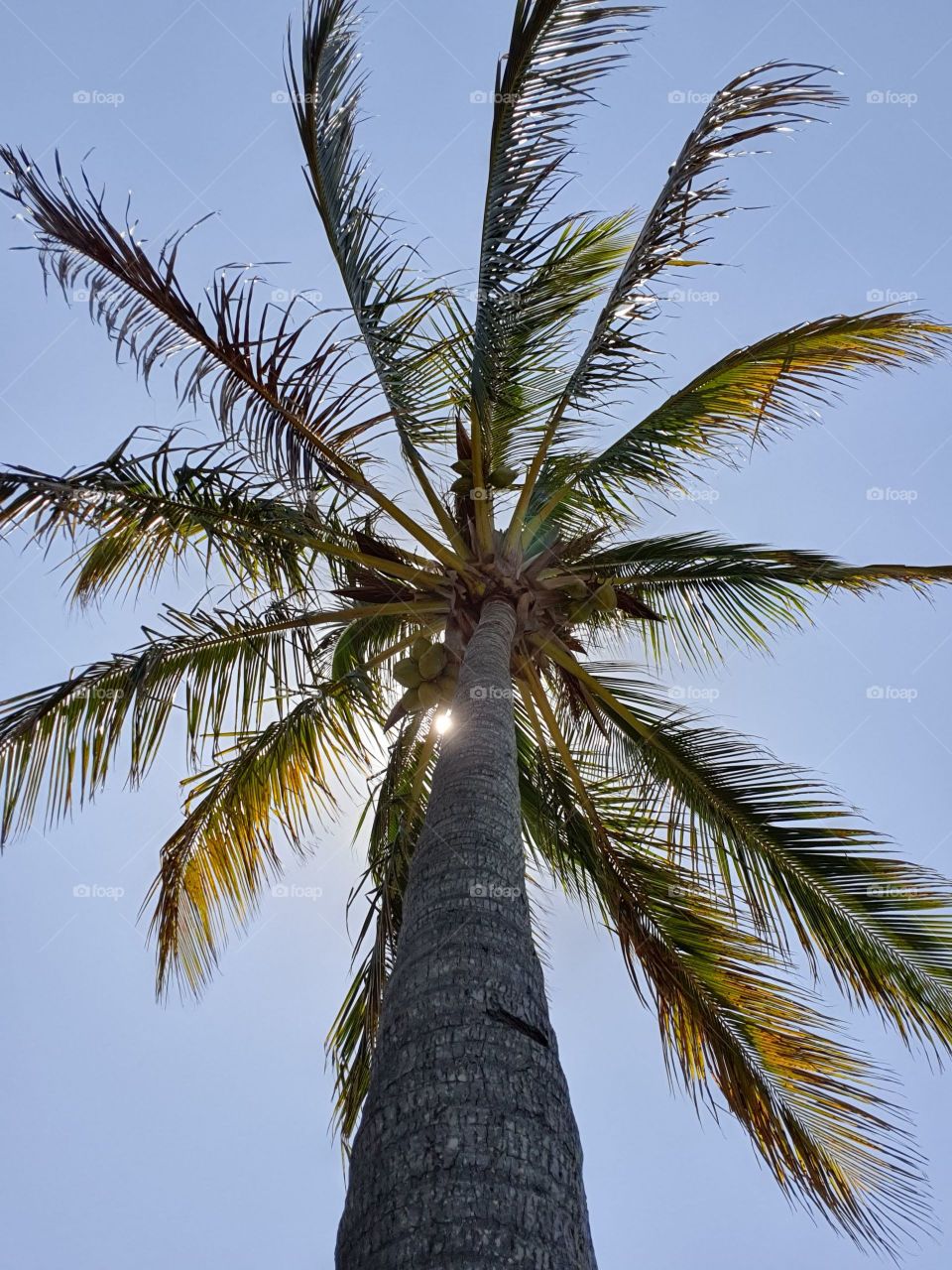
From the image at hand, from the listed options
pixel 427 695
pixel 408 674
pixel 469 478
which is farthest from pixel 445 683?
pixel 469 478

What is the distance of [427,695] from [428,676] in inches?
6.0

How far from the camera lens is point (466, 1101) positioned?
2305mm

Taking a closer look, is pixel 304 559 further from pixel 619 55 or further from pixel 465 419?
pixel 619 55

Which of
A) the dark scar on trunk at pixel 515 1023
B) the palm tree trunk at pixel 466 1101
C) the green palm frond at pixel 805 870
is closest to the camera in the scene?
the palm tree trunk at pixel 466 1101

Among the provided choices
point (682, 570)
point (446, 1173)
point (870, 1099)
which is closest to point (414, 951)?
point (446, 1173)

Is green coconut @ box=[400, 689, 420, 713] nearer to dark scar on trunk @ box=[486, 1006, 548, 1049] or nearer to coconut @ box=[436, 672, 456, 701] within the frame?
coconut @ box=[436, 672, 456, 701]

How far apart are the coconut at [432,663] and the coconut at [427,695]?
6 cm

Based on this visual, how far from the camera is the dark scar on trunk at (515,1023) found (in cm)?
259

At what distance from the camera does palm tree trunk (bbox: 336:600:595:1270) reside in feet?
6.59

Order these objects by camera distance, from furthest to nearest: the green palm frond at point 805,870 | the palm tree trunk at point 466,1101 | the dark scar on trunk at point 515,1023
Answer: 1. the green palm frond at point 805,870
2. the dark scar on trunk at point 515,1023
3. the palm tree trunk at point 466,1101

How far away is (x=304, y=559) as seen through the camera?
6.65 m

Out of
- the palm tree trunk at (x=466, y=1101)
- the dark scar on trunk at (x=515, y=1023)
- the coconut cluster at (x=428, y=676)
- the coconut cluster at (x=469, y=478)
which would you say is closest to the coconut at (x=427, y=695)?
the coconut cluster at (x=428, y=676)

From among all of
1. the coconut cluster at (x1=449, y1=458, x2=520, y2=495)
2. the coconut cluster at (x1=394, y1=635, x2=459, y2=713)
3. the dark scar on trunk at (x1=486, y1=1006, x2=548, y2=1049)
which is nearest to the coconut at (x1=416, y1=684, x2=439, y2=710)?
the coconut cluster at (x1=394, y1=635, x2=459, y2=713)

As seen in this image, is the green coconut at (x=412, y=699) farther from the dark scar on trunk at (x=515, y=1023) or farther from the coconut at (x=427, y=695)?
the dark scar on trunk at (x=515, y=1023)
